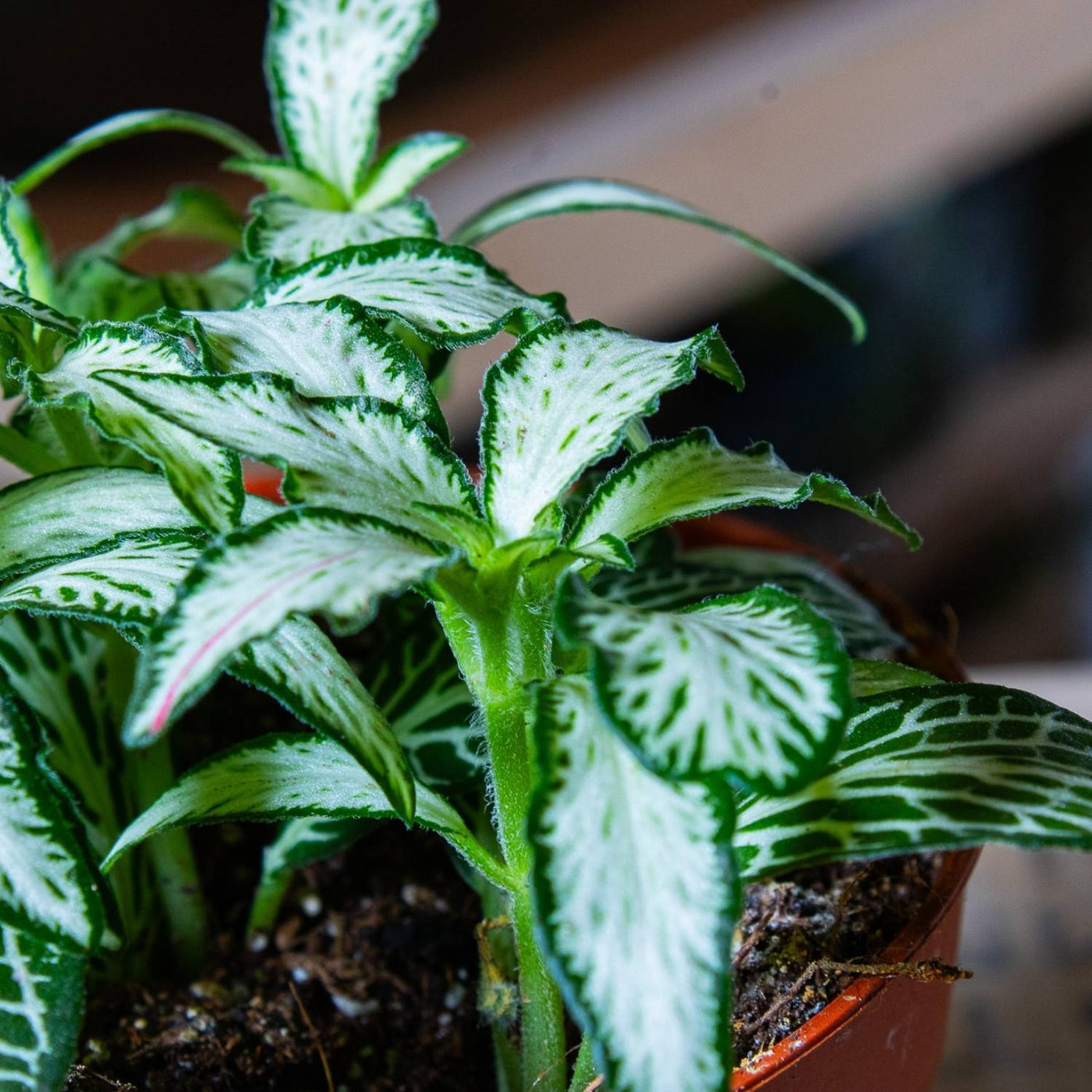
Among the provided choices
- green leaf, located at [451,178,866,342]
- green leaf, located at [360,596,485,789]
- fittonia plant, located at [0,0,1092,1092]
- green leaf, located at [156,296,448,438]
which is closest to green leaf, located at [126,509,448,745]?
fittonia plant, located at [0,0,1092,1092]

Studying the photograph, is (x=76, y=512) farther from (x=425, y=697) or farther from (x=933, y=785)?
(x=933, y=785)

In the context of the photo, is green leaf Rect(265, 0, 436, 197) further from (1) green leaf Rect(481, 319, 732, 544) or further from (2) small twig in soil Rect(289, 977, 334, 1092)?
(2) small twig in soil Rect(289, 977, 334, 1092)

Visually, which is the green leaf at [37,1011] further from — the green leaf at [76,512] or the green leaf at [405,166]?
the green leaf at [405,166]

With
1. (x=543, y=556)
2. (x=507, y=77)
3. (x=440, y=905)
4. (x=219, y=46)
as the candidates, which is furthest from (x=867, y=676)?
(x=507, y=77)

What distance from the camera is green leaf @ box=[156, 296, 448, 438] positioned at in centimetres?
50

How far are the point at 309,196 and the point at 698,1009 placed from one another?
568mm

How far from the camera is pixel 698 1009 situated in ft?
1.19

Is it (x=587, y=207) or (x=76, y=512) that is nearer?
(x=76, y=512)

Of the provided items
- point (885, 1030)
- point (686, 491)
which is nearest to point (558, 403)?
point (686, 491)

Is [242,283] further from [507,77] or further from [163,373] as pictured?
[507,77]

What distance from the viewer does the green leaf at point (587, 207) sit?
726 millimetres

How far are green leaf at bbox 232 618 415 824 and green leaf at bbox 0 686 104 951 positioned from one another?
107 millimetres

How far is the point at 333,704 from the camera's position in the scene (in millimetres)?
443

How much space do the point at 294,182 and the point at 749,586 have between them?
14.5 inches
